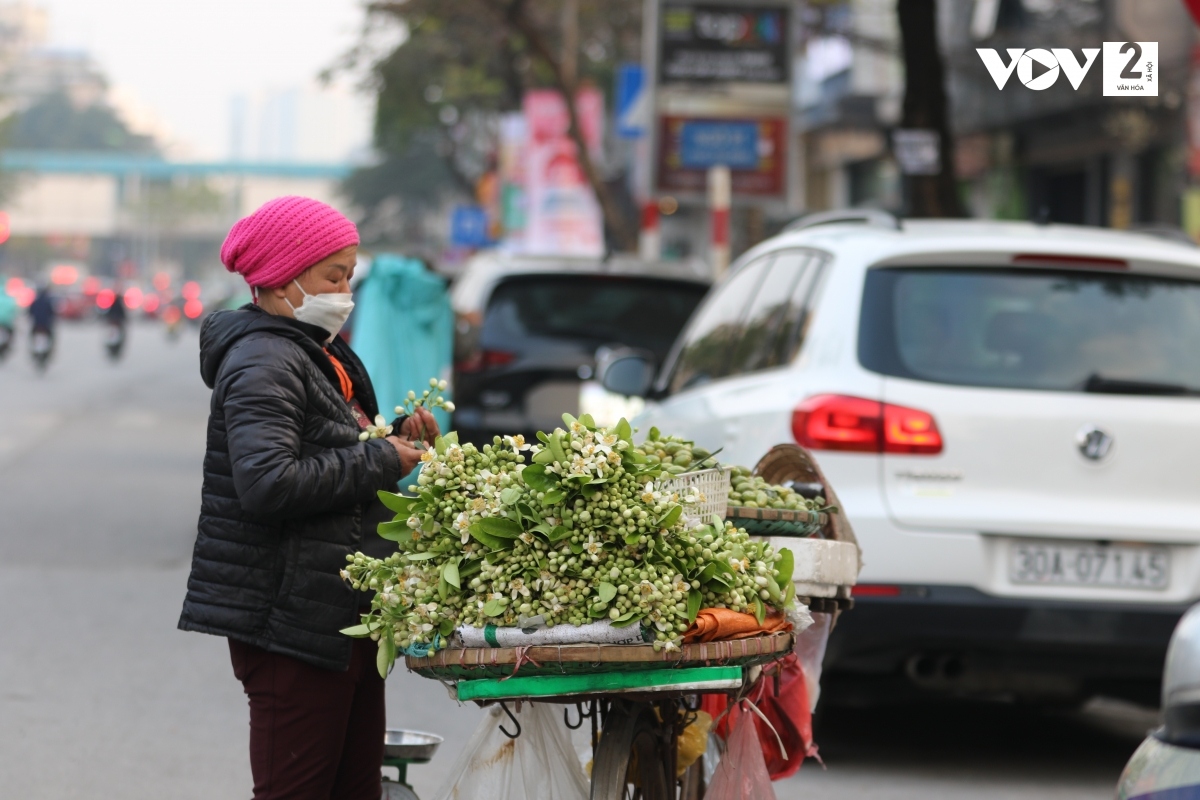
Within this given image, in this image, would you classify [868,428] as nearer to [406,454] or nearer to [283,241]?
[406,454]

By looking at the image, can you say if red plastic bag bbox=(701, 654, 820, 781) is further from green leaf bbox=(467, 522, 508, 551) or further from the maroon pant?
green leaf bbox=(467, 522, 508, 551)

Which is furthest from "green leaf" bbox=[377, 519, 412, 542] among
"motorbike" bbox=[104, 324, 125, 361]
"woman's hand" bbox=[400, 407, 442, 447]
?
"motorbike" bbox=[104, 324, 125, 361]

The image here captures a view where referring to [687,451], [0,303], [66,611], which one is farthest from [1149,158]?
[0,303]

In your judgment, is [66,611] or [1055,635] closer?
[1055,635]

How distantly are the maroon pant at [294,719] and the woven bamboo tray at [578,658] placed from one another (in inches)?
13.4

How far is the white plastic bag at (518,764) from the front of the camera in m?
3.64

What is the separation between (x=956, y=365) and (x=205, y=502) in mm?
2809

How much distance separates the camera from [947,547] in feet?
17.9

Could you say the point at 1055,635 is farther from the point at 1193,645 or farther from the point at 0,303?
the point at 0,303

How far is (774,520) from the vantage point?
3867 mm

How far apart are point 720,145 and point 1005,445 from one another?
10.8 m

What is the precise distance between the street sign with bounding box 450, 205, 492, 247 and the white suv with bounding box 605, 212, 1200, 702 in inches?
1878

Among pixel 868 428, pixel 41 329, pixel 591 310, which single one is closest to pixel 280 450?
pixel 868 428

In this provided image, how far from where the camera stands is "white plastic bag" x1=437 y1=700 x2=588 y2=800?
143 inches
